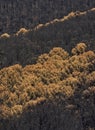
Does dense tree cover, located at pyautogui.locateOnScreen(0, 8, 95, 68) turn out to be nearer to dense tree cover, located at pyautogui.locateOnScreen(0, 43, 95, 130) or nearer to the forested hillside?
the forested hillside

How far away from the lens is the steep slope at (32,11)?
5853 centimetres

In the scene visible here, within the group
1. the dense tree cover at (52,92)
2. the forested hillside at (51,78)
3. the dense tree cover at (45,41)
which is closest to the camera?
the dense tree cover at (52,92)

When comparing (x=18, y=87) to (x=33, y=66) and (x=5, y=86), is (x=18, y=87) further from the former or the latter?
(x=33, y=66)

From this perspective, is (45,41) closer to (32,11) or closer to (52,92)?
(52,92)

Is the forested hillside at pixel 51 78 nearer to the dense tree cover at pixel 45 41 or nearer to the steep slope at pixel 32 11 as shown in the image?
the dense tree cover at pixel 45 41

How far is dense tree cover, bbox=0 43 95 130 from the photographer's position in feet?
82.7

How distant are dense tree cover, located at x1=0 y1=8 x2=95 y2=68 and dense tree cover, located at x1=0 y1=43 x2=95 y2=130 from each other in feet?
5.17

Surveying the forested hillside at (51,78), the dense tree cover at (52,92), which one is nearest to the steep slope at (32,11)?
the forested hillside at (51,78)

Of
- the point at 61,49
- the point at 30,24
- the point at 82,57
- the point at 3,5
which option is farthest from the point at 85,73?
the point at 3,5

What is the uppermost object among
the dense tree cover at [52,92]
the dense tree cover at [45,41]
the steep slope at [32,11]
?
the steep slope at [32,11]

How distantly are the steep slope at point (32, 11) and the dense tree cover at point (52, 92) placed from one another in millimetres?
20189

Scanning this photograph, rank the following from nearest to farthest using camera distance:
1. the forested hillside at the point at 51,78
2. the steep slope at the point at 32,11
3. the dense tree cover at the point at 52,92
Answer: the dense tree cover at the point at 52,92 < the forested hillside at the point at 51,78 < the steep slope at the point at 32,11

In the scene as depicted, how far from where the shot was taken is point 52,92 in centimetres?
3120

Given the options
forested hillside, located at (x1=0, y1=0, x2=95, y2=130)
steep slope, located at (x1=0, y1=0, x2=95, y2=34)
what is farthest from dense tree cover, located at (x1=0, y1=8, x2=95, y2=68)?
steep slope, located at (x1=0, y1=0, x2=95, y2=34)
